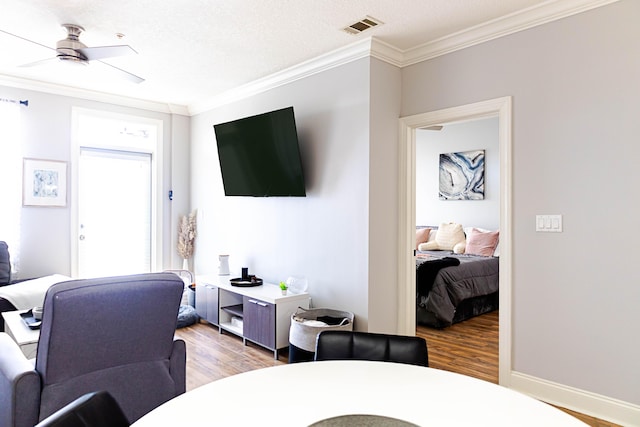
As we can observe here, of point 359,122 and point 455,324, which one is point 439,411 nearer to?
point 359,122

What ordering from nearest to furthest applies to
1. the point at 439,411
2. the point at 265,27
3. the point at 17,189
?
1. the point at 439,411
2. the point at 265,27
3. the point at 17,189

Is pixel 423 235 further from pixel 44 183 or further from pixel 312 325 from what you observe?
pixel 44 183

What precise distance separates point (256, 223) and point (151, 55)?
74.6 inches

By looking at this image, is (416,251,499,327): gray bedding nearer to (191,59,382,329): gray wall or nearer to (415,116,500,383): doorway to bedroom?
(415,116,500,383): doorway to bedroom

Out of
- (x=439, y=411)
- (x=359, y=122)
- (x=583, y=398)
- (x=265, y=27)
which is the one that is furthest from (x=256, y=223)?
(x=439, y=411)

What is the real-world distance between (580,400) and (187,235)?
4.53 meters

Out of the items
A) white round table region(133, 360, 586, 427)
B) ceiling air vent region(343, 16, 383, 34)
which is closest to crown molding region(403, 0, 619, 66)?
ceiling air vent region(343, 16, 383, 34)

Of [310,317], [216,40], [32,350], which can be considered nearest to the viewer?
[32,350]

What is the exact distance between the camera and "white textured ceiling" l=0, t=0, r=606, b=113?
271 centimetres

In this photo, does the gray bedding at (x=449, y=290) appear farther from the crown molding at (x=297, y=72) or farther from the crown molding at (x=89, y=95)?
the crown molding at (x=89, y=95)

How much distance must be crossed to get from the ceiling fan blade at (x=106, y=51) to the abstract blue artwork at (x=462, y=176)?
16.4ft

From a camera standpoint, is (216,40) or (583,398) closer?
(583,398)

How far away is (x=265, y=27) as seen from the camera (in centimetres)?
305

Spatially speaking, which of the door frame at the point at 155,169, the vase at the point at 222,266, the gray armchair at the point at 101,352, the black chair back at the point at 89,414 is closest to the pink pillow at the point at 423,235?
the vase at the point at 222,266
